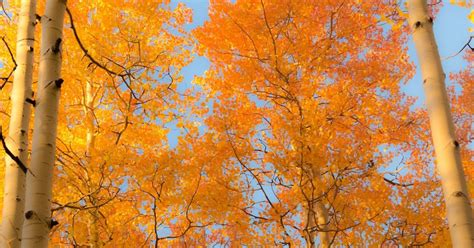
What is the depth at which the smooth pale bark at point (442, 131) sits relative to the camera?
2188 mm

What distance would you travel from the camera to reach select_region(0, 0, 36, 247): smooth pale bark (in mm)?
2867

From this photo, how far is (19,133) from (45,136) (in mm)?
1199

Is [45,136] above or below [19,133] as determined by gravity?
below

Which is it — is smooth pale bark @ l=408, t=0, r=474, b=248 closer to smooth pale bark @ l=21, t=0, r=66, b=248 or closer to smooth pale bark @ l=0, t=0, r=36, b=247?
smooth pale bark @ l=21, t=0, r=66, b=248

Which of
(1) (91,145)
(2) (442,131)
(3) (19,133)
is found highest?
(1) (91,145)

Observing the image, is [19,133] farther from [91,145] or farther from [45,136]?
[91,145]

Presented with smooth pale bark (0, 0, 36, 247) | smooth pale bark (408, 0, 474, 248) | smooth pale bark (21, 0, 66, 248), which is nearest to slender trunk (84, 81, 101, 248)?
smooth pale bark (0, 0, 36, 247)

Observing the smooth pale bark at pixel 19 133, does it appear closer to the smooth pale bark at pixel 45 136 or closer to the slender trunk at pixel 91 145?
the smooth pale bark at pixel 45 136

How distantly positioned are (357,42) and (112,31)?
14.6 ft

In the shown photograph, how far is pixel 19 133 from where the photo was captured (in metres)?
3.25

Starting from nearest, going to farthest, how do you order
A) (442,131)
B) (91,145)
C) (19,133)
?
(442,131), (19,133), (91,145)

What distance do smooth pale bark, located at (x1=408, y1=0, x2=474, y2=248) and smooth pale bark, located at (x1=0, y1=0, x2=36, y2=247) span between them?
257 centimetres

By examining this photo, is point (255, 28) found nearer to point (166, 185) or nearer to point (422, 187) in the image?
point (166, 185)

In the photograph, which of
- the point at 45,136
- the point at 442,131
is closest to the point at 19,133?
the point at 45,136
